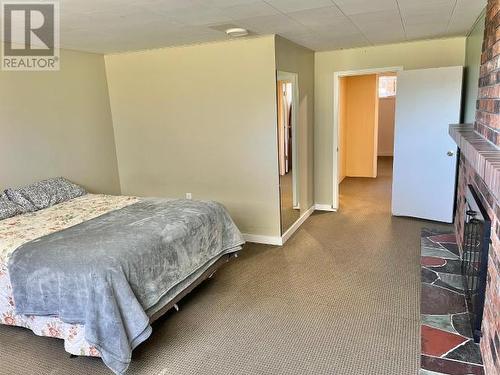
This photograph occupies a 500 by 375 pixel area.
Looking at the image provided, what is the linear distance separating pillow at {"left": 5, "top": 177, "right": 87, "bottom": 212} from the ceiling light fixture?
7.63 feet

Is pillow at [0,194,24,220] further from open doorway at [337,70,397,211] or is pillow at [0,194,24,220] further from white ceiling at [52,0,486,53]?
open doorway at [337,70,397,211]

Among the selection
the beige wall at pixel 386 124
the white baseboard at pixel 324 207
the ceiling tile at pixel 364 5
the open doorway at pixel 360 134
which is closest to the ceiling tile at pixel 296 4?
the ceiling tile at pixel 364 5

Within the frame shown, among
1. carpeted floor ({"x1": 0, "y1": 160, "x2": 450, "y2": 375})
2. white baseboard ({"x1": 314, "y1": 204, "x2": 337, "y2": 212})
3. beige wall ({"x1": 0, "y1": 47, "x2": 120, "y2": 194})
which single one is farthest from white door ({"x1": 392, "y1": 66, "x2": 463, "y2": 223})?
beige wall ({"x1": 0, "y1": 47, "x2": 120, "y2": 194})

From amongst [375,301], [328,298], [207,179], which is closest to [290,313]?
[328,298]

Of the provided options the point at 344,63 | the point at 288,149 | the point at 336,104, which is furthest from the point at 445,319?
the point at 344,63

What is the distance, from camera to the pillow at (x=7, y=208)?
3252 millimetres

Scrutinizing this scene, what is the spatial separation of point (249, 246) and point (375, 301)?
65.3 inches

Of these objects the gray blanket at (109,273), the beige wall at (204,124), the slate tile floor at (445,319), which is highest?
the beige wall at (204,124)

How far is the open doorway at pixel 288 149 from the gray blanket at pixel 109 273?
1692 mm

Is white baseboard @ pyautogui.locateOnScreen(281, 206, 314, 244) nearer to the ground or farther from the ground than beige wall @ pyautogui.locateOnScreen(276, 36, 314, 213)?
nearer to the ground

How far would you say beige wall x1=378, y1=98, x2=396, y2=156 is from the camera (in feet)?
32.0

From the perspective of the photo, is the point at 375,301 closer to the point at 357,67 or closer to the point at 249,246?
the point at 249,246

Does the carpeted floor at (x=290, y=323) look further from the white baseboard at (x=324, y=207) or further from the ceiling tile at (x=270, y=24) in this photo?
the ceiling tile at (x=270, y=24)

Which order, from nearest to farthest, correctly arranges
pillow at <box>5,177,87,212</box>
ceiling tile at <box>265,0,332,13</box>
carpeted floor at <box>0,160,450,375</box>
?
Answer: 1. carpeted floor at <box>0,160,450,375</box>
2. ceiling tile at <box>265,0,332,13</box>
3. pillow at <box>5,177,87,212</box>
